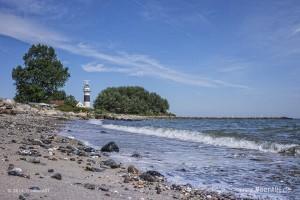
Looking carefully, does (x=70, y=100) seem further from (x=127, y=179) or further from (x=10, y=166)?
(x=10, y=166)

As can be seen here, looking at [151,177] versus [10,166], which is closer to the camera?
[10,166]

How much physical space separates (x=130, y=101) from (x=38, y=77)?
159ft

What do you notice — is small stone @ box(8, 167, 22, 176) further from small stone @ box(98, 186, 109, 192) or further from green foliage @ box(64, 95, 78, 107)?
green foliage @ box(64, 95, 78, 107)

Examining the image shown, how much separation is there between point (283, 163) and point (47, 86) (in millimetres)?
65159

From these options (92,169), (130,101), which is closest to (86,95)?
(130,101)

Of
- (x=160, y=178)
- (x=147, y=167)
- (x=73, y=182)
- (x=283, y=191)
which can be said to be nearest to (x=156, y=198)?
(x=73, y=182)

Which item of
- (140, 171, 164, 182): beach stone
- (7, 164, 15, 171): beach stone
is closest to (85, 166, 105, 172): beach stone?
(140, 171, 164, 182): beach stone

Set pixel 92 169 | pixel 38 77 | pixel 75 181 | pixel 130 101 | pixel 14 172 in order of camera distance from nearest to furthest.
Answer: pixel 14 172 → pixel 75 181 → pixel 92 169 → pixel 38 77 → pixel 130 101

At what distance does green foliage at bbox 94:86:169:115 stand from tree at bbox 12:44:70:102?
24.9 metres

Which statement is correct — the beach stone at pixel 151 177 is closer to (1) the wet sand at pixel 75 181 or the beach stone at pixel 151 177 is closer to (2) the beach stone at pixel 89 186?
(1) the wet sand at pixel 75 181

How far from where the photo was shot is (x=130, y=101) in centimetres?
11806

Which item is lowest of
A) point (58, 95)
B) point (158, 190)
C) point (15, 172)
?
point (158, 190)

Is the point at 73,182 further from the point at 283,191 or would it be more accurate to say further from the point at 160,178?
the point at 283,191

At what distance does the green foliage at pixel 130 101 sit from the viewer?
364ft
